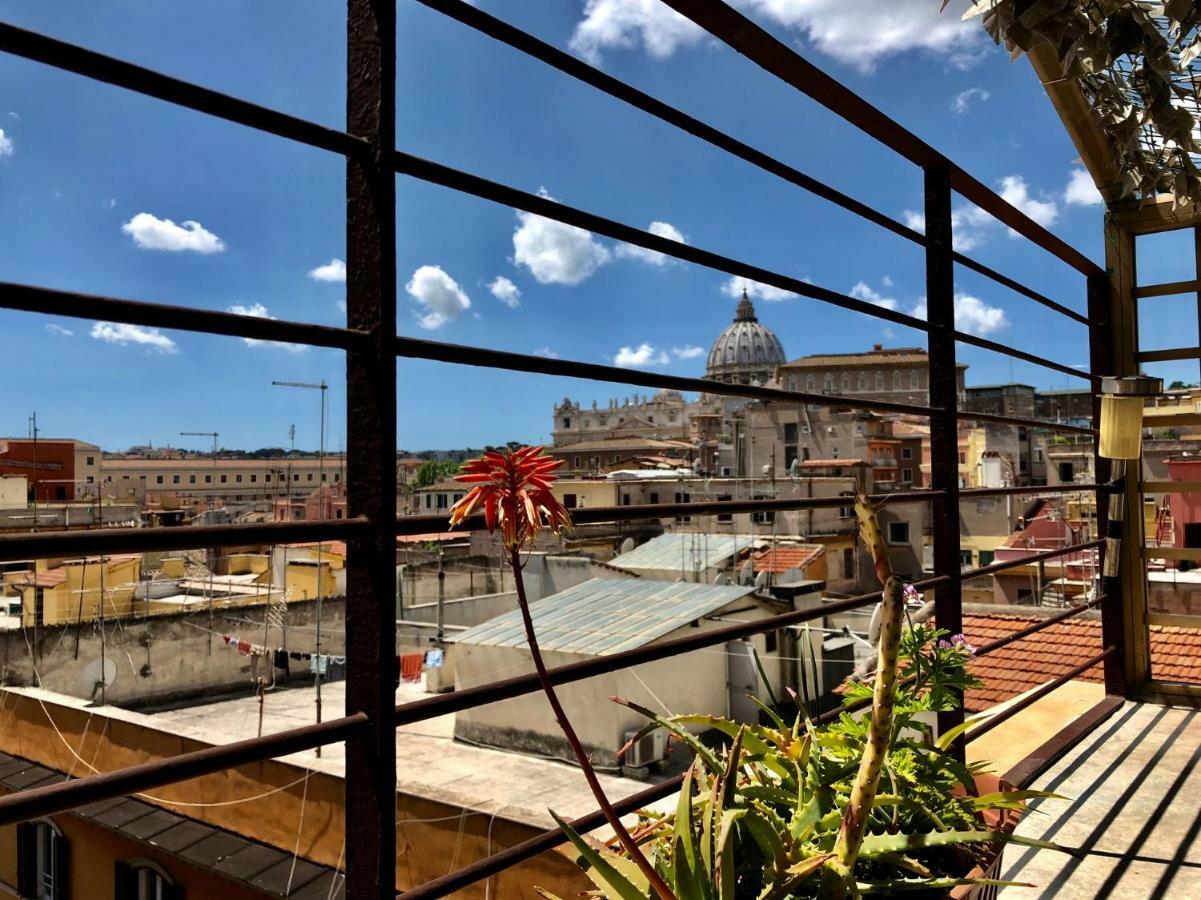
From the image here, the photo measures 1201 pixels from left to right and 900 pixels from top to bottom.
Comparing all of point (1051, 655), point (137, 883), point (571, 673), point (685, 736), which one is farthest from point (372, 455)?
point (137, 883)

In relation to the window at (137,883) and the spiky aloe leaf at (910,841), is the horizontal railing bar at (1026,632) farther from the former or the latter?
the window at (137,883)

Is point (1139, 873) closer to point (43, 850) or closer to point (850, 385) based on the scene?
point (43, 850)

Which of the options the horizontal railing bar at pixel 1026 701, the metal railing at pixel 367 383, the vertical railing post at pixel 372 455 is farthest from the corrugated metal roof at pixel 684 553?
the vertical railing post at pixel 372 455

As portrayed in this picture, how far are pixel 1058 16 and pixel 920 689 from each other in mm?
778

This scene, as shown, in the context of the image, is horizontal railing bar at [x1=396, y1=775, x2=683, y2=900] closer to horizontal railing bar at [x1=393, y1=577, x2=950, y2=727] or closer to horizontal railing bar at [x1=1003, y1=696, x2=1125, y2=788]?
horizontal railing bar at [x1=393, y1=577, x2=950, y2=727]

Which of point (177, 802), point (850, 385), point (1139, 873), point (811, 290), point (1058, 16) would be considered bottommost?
point (177, 802)

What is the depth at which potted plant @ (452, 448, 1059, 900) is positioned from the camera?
2.23ft

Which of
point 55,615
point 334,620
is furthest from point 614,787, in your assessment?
point 55,615

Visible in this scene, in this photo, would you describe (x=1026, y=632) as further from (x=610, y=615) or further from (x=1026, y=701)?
(x=610, y=615)

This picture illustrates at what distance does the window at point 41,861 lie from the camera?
25.4ft

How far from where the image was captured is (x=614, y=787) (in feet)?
29.7

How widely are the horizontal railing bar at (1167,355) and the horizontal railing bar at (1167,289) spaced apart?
158mm

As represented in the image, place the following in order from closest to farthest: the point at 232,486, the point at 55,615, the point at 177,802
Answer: the point at 177,802, the point at 55,615, the point at 232,486

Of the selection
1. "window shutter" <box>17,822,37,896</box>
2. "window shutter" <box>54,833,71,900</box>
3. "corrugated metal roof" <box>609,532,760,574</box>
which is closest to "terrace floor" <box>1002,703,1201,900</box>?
"window shutter" <box>54,833,71,900</box>
